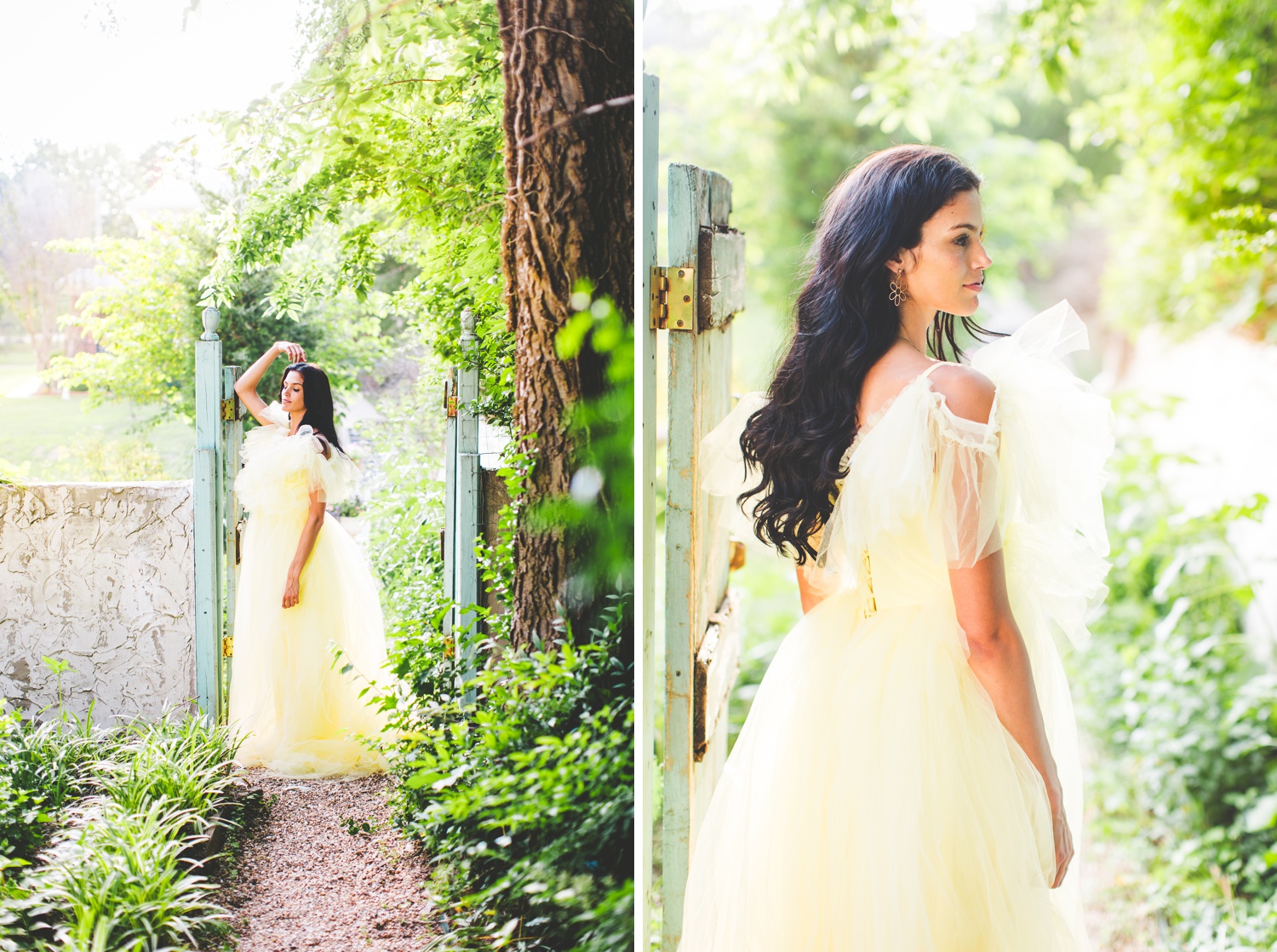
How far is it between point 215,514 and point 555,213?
605mm

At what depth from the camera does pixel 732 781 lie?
4.37ft

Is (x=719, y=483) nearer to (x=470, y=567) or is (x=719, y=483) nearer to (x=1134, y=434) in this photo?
(x=470, y=567)

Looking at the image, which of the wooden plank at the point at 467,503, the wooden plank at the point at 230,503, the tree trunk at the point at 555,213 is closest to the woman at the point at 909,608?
the tree trunk at the point at 555,213

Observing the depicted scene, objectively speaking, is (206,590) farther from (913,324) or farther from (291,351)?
(913,324)

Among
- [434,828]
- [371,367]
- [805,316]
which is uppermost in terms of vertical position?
[805,316]

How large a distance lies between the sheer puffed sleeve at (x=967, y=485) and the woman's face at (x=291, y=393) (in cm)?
80

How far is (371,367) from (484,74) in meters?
0.42

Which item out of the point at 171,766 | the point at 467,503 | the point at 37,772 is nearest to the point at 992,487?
the point at 467,503

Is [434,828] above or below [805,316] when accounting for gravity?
below

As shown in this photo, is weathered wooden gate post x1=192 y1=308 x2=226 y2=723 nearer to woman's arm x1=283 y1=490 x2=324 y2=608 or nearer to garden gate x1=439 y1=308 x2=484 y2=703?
woman's arm x1=283 y1=490 x2=324 y2=608

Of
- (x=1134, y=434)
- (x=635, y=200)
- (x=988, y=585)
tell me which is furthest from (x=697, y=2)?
(x=988, y=585)

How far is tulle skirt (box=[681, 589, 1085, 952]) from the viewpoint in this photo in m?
1.13

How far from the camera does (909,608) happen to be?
4.13 ft

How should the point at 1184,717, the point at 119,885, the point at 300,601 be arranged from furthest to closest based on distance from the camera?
the point at 1184,717, the point at 300,601, the point at 119,885
